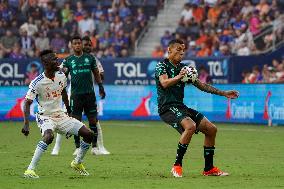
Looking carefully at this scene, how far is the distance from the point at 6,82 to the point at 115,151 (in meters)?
16.2

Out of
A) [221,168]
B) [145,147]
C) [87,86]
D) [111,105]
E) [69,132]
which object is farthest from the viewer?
[111,105]

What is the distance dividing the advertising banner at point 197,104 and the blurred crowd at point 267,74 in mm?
1488

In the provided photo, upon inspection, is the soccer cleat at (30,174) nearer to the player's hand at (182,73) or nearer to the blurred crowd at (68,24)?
the player's hand at (182,73)

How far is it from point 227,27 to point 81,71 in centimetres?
1596

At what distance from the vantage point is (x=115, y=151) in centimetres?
1883

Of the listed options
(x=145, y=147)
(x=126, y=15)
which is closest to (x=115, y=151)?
(x=145, y=147)

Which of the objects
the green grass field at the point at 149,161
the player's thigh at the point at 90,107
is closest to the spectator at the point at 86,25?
the green grass field at the point at 149,161

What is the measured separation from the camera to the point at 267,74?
29625mm

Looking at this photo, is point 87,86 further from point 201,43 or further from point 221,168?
point 201,43

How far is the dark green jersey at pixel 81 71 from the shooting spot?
18.1 meters

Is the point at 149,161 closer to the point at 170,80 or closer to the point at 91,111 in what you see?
the point at 91,111

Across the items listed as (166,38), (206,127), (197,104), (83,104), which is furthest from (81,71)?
(166,38)

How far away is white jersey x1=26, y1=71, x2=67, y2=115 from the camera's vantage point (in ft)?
45.2

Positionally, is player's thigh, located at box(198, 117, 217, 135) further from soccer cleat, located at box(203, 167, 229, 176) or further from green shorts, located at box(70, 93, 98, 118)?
green shorts, located at box(70, 93, 98, 118)
